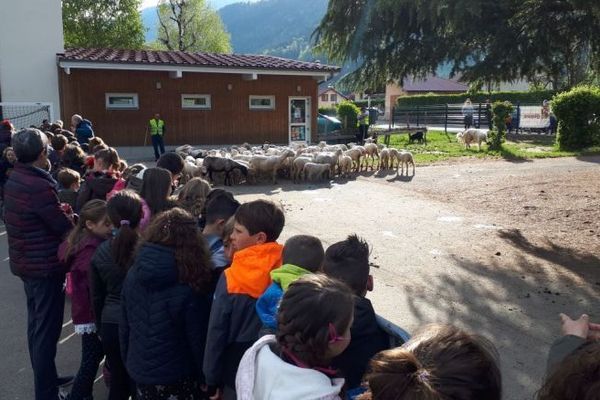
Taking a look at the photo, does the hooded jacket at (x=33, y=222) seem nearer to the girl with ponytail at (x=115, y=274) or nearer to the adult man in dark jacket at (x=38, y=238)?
the adult man in dark jacket at (x=38, y=238)

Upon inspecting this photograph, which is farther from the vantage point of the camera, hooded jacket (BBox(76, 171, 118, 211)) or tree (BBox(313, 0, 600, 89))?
tree (BBox(313, 0, 600, 89))

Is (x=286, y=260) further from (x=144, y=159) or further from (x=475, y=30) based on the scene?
(x=144, y=159)

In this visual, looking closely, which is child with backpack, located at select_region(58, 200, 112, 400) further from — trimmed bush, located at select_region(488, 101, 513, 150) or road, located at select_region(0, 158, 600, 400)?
trimmed bush, located at select_region(488, 101, 513, 150)

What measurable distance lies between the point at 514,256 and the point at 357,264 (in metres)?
5.90

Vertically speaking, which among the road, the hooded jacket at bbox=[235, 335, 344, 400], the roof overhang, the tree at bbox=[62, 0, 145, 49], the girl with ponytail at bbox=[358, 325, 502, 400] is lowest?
the road

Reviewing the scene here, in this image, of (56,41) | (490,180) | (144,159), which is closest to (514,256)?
(490,180)

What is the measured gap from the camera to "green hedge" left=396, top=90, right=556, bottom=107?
4352cm

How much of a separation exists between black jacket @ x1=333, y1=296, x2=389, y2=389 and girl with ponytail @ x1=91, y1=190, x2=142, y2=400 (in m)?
1.68

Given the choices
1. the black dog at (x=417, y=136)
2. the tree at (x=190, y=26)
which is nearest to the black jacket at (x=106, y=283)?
the black dog at (x=417, y=136)

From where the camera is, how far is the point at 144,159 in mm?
22297

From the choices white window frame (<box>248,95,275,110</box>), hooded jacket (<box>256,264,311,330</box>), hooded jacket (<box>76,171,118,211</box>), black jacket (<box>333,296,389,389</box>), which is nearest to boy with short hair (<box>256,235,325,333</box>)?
hooded jacket (<box>256,264,311,330</box>)

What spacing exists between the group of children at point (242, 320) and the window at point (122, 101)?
19.2m

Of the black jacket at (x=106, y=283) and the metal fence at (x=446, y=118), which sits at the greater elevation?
the metal fence at (x=446, y=118)

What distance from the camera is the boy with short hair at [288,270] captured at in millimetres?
2549
